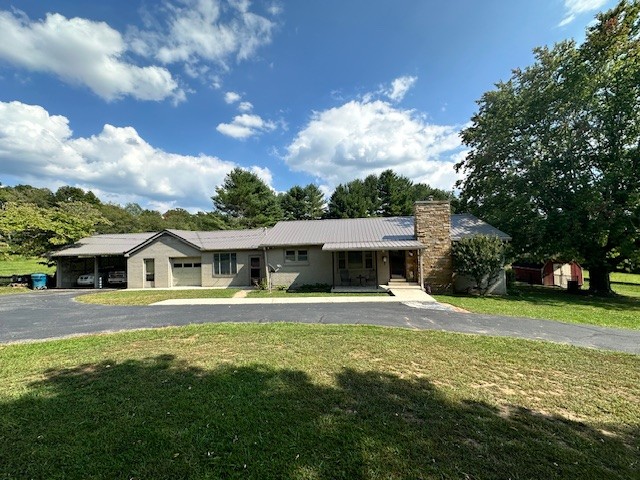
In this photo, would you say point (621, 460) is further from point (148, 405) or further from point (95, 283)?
point (95, 283)

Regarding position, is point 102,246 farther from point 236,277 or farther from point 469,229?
point 469,229

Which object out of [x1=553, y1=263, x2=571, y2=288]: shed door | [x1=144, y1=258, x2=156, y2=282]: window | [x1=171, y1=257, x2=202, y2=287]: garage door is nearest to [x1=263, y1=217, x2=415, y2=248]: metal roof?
[x1=171, y1=257, x2=202, y2=287]: garage door

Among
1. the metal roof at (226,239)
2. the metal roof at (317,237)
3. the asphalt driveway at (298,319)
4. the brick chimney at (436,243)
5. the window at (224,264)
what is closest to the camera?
the asphalt driveway at (298,319)

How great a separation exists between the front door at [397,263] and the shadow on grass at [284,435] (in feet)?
45.0

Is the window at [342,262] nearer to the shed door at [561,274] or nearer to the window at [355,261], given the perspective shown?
the window at [355,261]

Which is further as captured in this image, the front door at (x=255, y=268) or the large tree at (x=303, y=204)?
the large tree at (x=303, y=204)

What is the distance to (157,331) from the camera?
805 centimetres

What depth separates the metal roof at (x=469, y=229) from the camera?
16938 millimetres

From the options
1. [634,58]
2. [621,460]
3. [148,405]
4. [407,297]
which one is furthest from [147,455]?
[634,58]

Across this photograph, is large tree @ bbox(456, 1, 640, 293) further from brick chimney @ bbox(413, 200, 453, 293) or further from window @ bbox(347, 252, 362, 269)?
window @ bbox(347, 252, 362, 269)

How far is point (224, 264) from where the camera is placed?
20.1 metres

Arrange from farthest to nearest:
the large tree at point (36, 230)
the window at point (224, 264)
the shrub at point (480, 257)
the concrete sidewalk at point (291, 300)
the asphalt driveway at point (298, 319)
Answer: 1. the large tree at point (36, 230)
2. the window at point (224, 264)
3. the shrub at point (480, 257)
4. the concrete sidewalk at point (291, 300)
5. the asphalt driveway at point (298, 319)

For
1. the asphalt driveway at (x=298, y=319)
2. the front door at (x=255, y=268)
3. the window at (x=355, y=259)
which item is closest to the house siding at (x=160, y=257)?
the front door at (x=255, y=268)

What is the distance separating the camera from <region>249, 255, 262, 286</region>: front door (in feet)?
64.5
